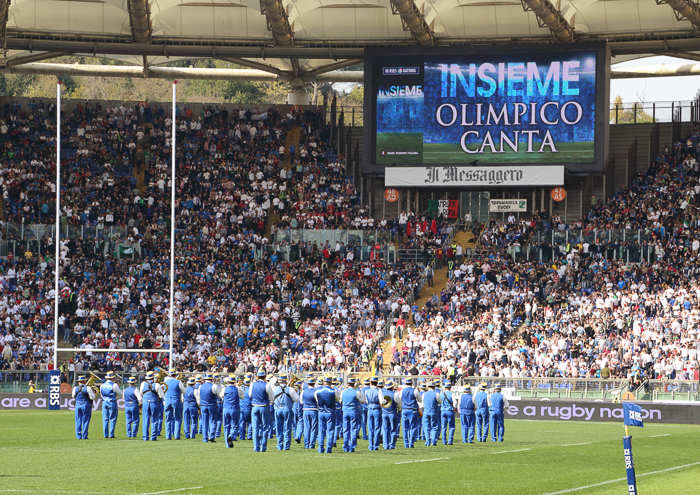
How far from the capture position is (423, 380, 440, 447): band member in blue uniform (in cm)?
2198

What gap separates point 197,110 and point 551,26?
19.1 m

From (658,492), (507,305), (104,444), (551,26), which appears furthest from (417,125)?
(658,492)

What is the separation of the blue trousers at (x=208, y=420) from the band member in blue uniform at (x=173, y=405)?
33.1 inches

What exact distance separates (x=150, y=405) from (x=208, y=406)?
1.45m

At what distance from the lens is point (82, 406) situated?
2320 cm

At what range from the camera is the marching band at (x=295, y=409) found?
20.6m

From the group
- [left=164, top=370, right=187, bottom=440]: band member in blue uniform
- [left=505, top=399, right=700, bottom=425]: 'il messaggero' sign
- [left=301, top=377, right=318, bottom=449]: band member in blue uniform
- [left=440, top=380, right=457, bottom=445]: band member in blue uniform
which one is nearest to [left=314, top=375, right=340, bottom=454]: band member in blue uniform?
[left=301, top=377, right=318, bottom=449]: band member in blue uniform

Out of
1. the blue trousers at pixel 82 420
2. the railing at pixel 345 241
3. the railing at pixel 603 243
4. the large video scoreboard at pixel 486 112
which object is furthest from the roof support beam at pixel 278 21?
the blue trousers at pixel 82 420

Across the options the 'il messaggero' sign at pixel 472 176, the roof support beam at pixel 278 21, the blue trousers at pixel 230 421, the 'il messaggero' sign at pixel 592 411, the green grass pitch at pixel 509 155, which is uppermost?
the roof support beam at pixel 278 21

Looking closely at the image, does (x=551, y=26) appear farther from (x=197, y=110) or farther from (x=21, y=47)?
(x=21, y=47)

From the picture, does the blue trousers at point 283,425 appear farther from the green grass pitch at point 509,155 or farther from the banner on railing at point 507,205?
the banner on railing at point 507,205

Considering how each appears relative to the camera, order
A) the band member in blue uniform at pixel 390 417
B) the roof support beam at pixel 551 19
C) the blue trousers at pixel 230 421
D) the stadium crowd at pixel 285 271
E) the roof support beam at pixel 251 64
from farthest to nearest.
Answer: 1. the roof support beam at pixel 251 64
2. the roof support beam at pixel 551 19
3. the stadium crowd at pixel 285 271
4. the blue trousers at pixel 230 421
5. the band member in blue uniform at pixel 390 417

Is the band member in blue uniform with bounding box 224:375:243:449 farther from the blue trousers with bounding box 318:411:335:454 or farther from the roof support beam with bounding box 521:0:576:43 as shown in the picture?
the roof support beam with bounding box 521:0:576:43

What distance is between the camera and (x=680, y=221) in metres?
44.1
